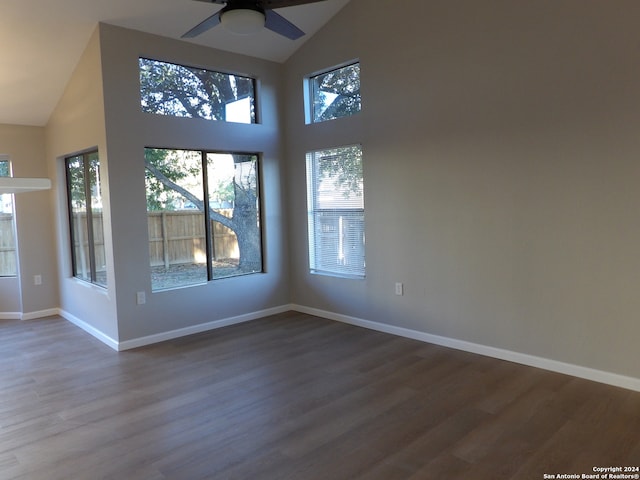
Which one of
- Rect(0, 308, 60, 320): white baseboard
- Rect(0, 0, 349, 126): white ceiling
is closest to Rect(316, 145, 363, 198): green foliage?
Rect(0, 0, 349, 126): white ceiling

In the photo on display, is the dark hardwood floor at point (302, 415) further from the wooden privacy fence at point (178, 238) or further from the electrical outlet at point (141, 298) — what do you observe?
the wooden privacy fence at point (178, 238)

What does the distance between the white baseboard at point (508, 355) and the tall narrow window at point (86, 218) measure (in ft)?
8.72

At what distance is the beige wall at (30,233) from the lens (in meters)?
5.35

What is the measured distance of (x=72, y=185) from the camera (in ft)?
17.3

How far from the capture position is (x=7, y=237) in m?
5.56

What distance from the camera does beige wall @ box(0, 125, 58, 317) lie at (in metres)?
5.35

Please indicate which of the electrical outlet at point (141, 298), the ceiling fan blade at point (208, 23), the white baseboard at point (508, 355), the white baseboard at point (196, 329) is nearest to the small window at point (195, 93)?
the ceiling fan blade at point (208, 23)

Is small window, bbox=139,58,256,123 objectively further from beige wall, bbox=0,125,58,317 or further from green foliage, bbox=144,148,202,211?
beige wall, bbox=0,125,58,317

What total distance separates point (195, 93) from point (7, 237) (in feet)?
10.1

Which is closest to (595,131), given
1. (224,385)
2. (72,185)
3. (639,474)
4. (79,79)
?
(639,474)

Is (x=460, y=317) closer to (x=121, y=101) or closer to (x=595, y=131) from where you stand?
(x=595, y=131)

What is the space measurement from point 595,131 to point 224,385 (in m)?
3.19

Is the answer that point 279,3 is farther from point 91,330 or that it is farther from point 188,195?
point 91,330

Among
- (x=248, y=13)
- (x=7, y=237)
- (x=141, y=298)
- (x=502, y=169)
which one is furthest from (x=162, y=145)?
(x=502, y=169)
